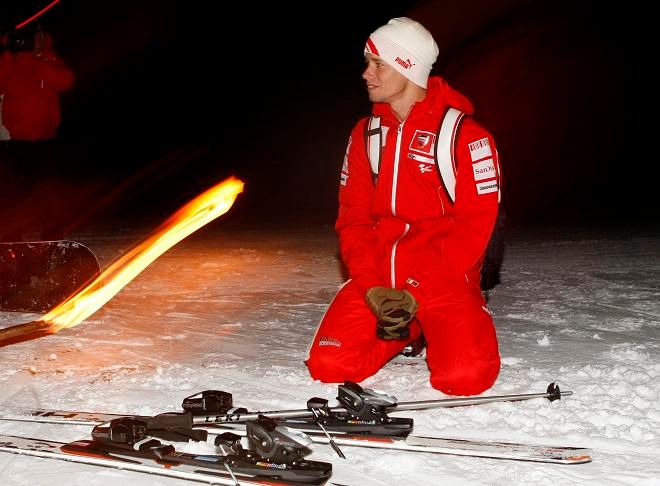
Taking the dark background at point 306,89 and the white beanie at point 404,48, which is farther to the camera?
the dark background at point 306,89

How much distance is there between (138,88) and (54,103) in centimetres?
1760

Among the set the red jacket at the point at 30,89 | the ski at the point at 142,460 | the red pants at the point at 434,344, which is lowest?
the ski at the point at 142,460

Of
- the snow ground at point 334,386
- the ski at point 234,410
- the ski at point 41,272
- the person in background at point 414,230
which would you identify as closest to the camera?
the snow ground at point 334,386

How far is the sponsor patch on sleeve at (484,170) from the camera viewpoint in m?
3.75

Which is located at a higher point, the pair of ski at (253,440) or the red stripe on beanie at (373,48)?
the red stripe on beanie at (373,48)

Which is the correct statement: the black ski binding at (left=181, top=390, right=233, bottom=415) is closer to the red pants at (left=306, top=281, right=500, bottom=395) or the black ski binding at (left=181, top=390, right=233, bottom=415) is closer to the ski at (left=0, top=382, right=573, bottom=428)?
the ski at (left=0, top=382, right=573, bottom=428)

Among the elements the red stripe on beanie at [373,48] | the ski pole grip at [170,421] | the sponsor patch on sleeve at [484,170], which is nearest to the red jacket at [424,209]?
the sponsor patch on sleeve at [484,170]

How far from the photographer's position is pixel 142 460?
2623 millimetres

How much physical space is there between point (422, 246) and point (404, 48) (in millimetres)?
1062

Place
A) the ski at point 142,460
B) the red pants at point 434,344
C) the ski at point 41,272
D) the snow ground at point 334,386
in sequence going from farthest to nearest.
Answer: the ski at point 41,272, the red pants at point 434,344, the snow ground at point 334,386, the ski at point 142,460

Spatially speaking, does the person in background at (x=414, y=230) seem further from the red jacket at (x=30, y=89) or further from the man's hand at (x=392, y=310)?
the red jacket at (x=30, y=89)

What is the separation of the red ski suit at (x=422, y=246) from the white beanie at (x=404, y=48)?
158 mm

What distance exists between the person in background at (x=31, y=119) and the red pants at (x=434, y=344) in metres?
4.54

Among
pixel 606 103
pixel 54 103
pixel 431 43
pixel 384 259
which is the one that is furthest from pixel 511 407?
pixel 606 103
